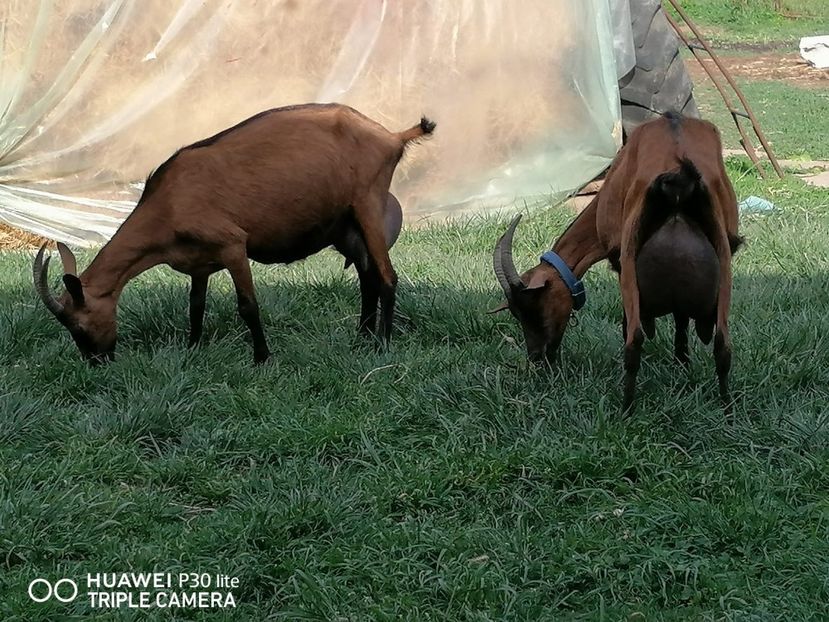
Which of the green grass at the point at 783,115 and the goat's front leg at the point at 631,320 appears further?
the green grass at the point at 783,115

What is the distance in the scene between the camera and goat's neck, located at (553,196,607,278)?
19.3ft

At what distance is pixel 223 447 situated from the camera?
5.14m

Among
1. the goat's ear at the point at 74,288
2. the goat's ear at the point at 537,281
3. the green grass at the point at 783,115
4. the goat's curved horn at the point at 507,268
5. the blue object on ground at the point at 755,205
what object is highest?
the goat's curved horn at the point at 507,268

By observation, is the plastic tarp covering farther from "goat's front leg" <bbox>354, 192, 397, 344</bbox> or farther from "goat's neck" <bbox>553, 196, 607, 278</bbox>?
"goat's neck" <bbox>553, 196, 607, 278</bbox>

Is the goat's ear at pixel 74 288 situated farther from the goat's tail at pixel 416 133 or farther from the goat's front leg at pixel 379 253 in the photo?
the goat's tail at pixel 416 133

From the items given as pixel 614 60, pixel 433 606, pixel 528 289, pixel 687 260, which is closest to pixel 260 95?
pixel 614 60

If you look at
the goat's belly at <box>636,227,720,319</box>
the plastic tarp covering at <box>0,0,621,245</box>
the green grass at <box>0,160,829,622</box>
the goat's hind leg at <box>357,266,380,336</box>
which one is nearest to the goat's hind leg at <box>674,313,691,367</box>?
the green grass at <box>0,160,829,622</box>

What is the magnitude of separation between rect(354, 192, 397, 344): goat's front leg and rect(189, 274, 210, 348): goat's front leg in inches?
39.0

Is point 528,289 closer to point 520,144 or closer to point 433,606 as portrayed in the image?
point 433,606

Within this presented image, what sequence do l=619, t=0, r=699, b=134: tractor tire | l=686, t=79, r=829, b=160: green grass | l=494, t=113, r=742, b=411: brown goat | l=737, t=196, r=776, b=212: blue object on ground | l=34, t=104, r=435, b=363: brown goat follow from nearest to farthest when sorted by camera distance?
l=494, t=113, r=742, b=411: brown goat < l=34, t=104, r=435, b=363: brown goat < l=737, t=196, r=776, b=212: blue object on ground < l=619, t=0, r=699, b=134: tractor tire < l=686, t=79, r=829, b=160: green grass

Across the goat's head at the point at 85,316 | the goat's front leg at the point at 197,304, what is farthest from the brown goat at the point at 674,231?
the goat's head at the point at 85,316

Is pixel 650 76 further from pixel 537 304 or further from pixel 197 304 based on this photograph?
pixel 197 304

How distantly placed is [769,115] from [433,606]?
612 inches

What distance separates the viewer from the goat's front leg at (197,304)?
648 cm
